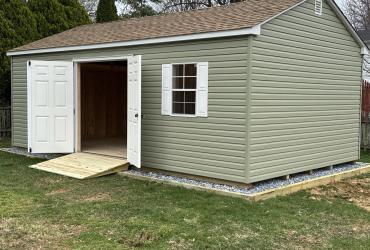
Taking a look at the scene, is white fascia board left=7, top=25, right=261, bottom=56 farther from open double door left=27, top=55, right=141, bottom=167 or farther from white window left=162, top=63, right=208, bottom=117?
open double door left=27, top=55, right=141, bottom=167

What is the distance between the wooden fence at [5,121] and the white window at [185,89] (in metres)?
8.29

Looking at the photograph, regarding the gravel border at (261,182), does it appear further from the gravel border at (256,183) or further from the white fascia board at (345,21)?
the white fascia board at (345,21)

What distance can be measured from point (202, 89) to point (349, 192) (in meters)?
3.10

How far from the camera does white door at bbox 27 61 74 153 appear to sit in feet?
34.3

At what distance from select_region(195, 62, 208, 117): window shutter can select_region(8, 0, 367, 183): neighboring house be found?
2 cm

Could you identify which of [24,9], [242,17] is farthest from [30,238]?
[24,9]

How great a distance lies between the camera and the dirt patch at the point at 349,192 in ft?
25.4

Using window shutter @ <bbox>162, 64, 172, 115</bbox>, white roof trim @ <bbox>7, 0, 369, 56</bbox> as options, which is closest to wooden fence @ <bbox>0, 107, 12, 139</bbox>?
white roof trim @ <bbox>7, 0, 369, 56</bbox>

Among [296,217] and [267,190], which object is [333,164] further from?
[296,217]

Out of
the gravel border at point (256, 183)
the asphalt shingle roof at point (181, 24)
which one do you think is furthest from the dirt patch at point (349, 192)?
the asphalt shingle roof at point (181, 24)

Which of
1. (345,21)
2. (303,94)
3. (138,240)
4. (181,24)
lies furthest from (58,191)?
(345,21)

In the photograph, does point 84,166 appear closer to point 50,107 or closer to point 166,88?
point 50,107

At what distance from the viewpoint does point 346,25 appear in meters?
10.0

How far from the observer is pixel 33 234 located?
5535 millimetres
